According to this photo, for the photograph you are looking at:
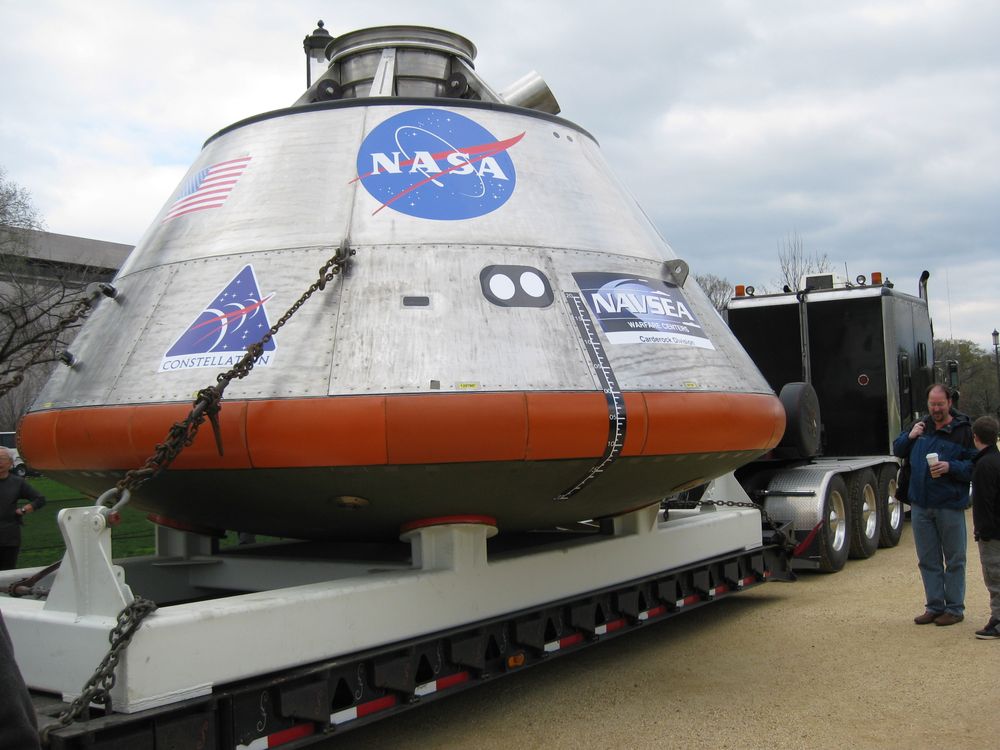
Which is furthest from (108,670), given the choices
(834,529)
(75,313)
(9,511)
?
(834,529)

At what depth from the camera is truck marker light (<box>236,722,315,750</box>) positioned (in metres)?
3.43

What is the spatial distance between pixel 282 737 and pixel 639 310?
243 centimetres

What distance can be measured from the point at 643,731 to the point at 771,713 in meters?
0.64

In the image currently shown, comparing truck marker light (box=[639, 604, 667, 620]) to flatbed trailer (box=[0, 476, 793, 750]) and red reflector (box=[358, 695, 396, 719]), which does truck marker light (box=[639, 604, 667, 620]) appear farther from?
red reflector (box=[358, 695, 396, 719])

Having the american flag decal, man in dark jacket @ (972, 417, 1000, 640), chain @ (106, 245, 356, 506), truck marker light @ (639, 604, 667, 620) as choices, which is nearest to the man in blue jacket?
man in dark jacket @ (972, 417, 1000, 640)

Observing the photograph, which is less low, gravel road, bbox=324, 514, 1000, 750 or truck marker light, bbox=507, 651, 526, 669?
truck marker light, bbox=507, 651, 526, 669

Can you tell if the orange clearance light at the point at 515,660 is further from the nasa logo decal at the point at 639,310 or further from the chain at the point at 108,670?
the chain at the point at 108,670

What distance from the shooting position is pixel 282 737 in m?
3.54

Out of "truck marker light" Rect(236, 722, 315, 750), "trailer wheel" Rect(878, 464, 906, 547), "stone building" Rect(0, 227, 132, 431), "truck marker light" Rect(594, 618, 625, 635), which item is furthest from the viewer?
"stone building" Rect(0, 227, 132, 431)

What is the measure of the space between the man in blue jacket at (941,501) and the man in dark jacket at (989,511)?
0.58ft

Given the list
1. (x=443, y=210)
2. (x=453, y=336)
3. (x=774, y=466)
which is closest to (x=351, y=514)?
(x=453, y=336)

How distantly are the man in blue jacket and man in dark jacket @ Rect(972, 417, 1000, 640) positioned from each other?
177 mm

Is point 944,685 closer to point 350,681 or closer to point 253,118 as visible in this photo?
point 350,681

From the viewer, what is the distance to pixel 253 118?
4977mm
